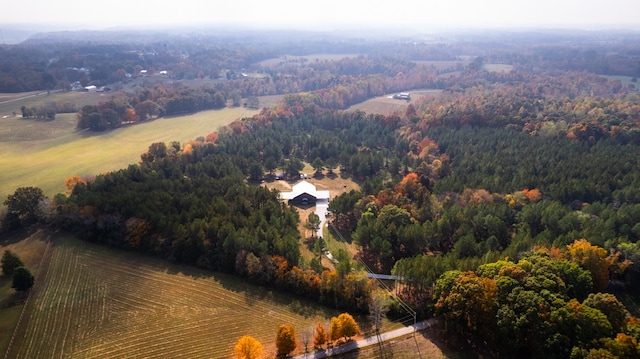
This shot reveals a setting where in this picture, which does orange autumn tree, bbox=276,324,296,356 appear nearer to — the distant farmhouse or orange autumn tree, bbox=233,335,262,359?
Answer: orange autumn tree, bbox=233,335,262,359

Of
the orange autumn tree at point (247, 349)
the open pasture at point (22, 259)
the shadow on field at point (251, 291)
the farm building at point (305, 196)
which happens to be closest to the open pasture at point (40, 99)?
the open pasture at point (22, 259)

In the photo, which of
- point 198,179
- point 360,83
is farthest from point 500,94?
point 198,179

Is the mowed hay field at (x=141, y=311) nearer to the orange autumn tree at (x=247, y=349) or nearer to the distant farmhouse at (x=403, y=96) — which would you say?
the orange autumn tree at (x=247, y=349)

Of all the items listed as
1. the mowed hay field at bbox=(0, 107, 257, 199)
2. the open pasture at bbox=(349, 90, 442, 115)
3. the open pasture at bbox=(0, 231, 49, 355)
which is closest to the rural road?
the open pasture at bbox=(0, 231, 49, 355)

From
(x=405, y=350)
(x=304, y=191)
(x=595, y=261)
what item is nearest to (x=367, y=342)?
(x=405, y=350)

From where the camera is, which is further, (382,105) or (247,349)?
(382,105)

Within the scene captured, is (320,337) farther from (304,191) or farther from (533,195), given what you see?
(533,195)
